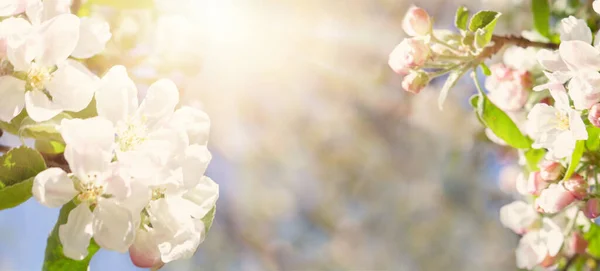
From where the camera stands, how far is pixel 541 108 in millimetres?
717

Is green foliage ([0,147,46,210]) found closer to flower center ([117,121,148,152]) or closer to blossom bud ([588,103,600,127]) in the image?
flower center ([117,121,148,152])

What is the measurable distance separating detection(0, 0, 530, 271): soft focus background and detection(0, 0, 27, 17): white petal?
4.65 ft

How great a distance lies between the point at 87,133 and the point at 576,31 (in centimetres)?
52

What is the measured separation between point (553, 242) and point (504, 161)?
0.43 meters

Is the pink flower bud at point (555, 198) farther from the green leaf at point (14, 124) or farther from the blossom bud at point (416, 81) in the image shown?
the green leaf at point (14, 124)

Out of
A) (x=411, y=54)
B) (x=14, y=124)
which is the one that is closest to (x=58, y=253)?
(x=14, y=124)

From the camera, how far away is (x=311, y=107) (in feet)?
7.76

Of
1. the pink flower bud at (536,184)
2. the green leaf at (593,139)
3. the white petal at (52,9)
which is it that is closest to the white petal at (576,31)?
the green leaf at (593,139)

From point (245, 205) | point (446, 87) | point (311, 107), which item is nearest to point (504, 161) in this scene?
point (446, 87)

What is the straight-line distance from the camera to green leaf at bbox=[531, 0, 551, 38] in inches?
37.8

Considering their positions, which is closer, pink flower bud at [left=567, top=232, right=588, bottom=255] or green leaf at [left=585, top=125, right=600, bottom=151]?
green leaf at [left=585, top=125, right=600, bottom=151]

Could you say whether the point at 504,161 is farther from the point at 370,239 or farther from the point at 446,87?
the point at 370,239

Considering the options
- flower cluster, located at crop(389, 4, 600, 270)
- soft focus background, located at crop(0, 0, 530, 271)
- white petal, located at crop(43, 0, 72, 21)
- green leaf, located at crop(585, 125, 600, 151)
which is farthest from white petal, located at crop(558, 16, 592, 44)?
soft focus background, located at crop(0, 0, 530, 271)

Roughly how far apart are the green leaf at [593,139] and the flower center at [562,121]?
2 cm
